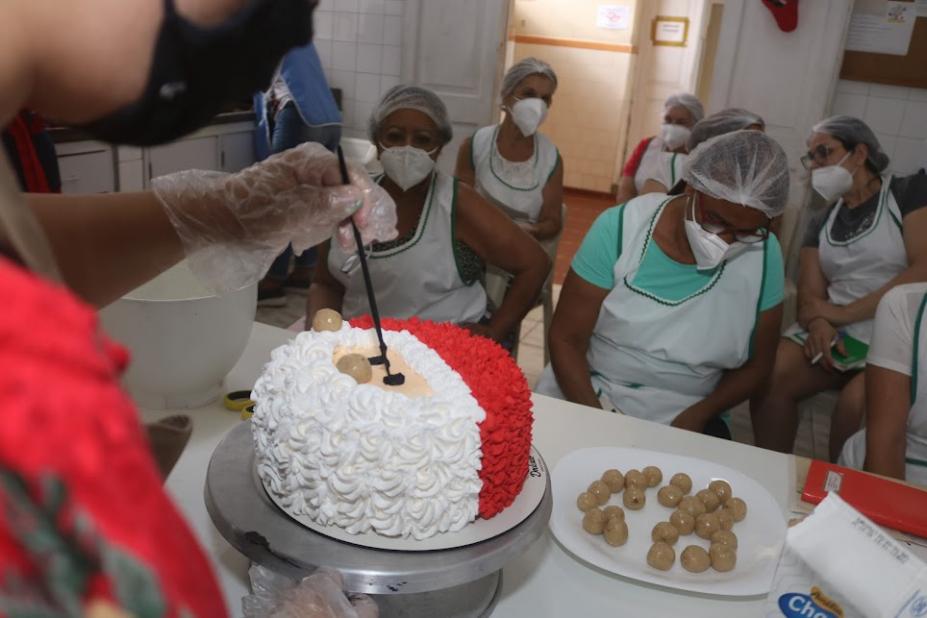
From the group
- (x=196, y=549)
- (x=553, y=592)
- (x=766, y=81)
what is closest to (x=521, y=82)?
(x=766, y=81)

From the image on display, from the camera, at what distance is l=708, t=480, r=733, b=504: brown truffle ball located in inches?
44.7

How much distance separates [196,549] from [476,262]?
193 centimetres

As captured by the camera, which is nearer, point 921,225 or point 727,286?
point 727,286

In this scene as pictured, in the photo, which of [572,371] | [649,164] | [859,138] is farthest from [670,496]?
[649,164]

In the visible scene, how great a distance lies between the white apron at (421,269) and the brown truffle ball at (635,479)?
106 cm

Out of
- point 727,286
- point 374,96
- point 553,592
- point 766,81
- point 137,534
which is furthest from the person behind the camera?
point 374,96

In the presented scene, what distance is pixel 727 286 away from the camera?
177cm

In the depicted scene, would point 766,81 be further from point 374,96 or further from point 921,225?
point 374,96

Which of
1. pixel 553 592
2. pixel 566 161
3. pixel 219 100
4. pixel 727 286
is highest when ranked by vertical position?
pixel 219 100

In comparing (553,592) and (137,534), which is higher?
(137,534)

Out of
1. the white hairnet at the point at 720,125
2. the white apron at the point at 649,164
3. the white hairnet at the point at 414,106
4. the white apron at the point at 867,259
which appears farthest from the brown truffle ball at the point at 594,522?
the white apron at the point at 649,164

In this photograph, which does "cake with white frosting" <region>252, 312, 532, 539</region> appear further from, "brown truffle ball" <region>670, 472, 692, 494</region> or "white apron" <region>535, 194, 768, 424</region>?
"white apron" <region>535, 194, 768, 424</region>

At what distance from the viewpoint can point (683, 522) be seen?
1.07 m

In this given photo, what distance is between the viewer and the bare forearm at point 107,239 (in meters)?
0.77
